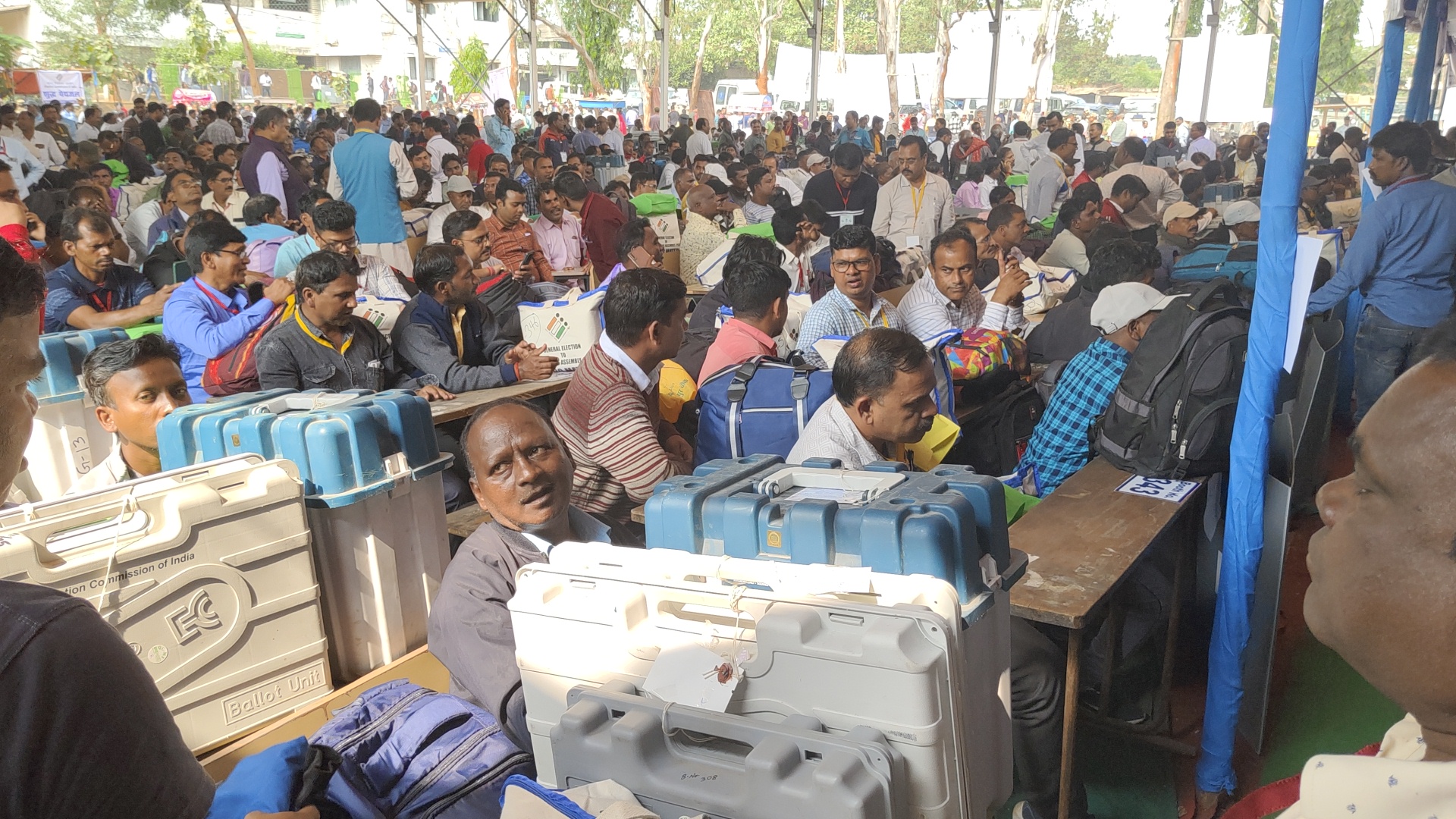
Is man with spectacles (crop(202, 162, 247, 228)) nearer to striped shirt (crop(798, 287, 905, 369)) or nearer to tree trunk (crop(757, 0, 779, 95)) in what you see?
striped shirt (crop(798, 287, 905, 369))

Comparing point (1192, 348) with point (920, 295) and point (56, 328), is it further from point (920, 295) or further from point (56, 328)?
point (56, 328)

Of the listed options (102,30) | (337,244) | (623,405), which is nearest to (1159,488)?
(623,405)

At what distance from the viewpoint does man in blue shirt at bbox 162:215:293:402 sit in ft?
13.6

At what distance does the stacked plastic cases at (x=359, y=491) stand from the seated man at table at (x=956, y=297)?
3013 millimetres

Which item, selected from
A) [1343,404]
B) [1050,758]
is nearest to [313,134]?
[1343,404]

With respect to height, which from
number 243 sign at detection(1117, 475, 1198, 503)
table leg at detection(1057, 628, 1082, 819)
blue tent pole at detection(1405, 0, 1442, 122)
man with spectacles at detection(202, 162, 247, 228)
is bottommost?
table leg at detection(1057, 628, 1082, 819)

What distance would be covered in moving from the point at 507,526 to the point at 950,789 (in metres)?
1.32

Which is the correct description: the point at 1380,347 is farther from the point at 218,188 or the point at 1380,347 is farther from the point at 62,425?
the point at 218,188

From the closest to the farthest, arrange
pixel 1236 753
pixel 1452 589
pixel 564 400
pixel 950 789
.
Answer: pixel 1452 589 → pixel 950 789 → pixel 1236 753 → pixel 564 400

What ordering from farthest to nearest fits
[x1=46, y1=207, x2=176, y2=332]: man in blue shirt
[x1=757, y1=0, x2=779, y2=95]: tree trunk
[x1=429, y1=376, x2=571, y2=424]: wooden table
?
[x1=757, y1=0, x2=779, y2=95]: tree trunk, [x1=46, y1=207, x2=176, y2=332]: man in blue shirt, [x1=429, y1=376, x2=571, y2=424]: wooden table

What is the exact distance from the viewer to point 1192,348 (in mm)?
3287

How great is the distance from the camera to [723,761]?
4.36ft

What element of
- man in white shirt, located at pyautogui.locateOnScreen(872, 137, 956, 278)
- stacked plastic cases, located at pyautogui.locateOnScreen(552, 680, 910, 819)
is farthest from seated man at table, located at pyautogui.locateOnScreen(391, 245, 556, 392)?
man in white shirt, located at pyautogui.locateOnScreen(872, 137, 956, 278)

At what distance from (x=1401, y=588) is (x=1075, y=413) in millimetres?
2786
